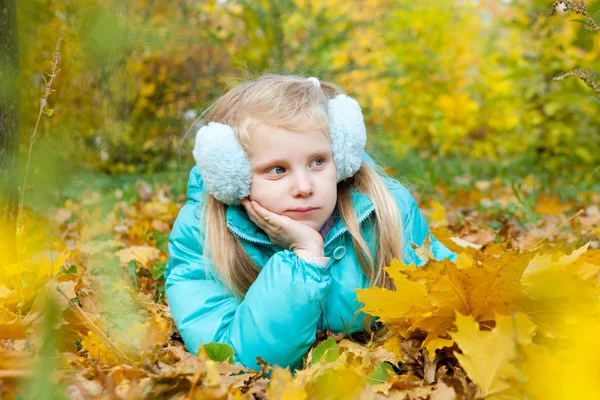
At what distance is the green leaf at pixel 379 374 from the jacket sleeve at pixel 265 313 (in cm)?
30

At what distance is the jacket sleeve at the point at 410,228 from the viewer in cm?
207

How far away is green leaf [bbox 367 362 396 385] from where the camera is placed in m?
1.39

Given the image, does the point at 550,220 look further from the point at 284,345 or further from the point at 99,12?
the point at 99,12

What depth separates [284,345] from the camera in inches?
64.9

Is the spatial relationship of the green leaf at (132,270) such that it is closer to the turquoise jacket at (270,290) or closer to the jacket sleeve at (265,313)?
the turquoise jacket at (270,290)

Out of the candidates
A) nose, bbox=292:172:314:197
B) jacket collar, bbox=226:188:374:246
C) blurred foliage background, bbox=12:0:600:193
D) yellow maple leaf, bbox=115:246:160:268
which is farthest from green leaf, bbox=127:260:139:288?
nose, bbox=292:172:314:197

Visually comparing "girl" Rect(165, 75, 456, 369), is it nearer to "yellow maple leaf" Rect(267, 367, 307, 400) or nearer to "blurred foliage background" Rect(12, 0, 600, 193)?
"blurred foliage background" Rect(12, 0, 600, 193)

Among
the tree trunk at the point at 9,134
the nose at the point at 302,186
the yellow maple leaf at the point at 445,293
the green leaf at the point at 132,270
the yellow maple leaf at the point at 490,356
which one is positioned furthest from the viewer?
the green leaf at the point at 132,270

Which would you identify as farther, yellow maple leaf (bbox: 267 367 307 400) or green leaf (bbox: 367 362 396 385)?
green leaf (bbox: 367 362 396 385)

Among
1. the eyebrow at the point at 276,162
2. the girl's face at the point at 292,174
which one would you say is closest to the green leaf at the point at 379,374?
the girl's face at the point at 292,174

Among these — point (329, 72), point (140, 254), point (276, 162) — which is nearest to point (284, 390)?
point (276, 162)

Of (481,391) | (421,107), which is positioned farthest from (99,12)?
(421,107)

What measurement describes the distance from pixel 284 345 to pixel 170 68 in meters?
7.64

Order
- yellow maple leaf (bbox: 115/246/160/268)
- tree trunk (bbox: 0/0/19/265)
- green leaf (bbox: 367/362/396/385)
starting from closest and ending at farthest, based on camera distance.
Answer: green leaf (bbox: 367/362/396/385)
tree trunk (bbox: 0/0/19/265)
yellow maple leaf (bbox: 115/246/160/268)
